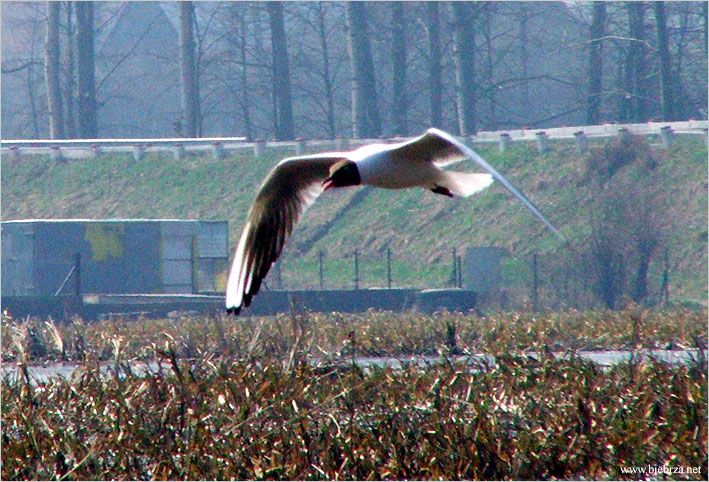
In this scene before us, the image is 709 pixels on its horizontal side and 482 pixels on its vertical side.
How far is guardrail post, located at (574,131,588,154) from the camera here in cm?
2780

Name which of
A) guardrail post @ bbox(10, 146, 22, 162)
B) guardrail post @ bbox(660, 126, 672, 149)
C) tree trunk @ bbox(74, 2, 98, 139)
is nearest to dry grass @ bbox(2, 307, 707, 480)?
guardrail post @ bbox(660, 126, 672, 149)

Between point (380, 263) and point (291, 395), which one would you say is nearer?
point (291, 395)

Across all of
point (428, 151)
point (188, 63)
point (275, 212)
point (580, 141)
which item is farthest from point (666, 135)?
point (428, 151)

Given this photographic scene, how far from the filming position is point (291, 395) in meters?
7.05

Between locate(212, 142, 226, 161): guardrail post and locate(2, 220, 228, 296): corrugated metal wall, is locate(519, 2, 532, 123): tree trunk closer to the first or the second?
locate(212, 142, 226, 161): guardrail post

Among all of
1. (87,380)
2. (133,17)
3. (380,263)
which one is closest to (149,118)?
(133,17)

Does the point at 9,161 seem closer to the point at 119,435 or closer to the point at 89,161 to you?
the point at 89,161

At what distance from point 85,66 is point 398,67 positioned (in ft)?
30.5

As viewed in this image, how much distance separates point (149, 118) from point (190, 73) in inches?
620

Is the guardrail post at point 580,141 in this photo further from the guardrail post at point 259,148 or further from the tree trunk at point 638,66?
the guardrail post at point 259,148

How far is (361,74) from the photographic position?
3198 centimetres

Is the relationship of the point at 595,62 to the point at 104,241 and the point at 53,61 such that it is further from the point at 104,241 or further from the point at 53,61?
the point at 104,241

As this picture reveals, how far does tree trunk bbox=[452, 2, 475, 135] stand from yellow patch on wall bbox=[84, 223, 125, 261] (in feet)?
39.3

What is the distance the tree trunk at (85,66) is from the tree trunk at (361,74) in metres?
8.72
